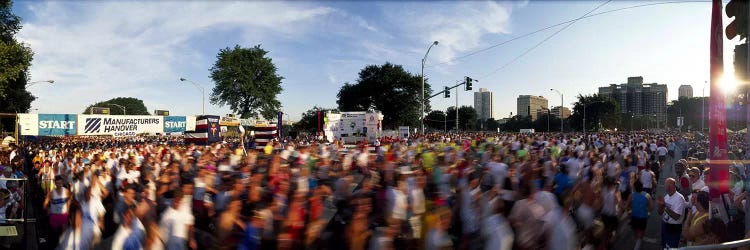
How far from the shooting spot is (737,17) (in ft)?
15.1

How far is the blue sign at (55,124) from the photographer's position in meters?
21.0

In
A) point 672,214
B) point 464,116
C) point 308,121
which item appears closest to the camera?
point 672,214

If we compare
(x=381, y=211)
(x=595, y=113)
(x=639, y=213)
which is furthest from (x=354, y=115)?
(x=595, y=113)

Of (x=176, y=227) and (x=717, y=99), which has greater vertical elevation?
(x=717, y=99)

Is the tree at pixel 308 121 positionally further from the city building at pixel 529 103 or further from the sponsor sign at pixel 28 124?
the city building at pixel 529 103

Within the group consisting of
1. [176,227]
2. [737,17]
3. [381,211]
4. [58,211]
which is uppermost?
[737,17]

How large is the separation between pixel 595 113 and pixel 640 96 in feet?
250

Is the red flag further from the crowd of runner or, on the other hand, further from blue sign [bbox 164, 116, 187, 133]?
blue sign [bbox 164, 116, 187, 133]

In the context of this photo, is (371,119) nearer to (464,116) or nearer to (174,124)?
(174,124)

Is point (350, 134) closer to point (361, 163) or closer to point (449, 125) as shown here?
point (361, 163)

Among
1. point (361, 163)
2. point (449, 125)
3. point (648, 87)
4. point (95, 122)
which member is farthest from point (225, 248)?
point (648, 87)

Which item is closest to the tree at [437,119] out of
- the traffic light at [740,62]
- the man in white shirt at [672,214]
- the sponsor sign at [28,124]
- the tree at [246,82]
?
the tree at [246,82]

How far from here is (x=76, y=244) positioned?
17.4 feet

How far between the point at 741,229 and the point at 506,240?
3308 mm
